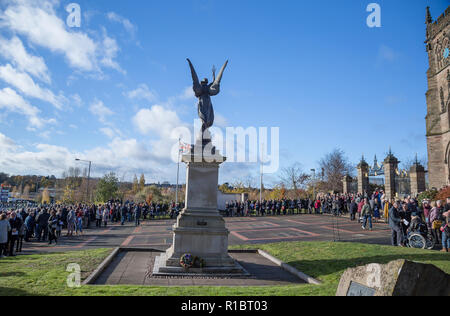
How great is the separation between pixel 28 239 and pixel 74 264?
11.7 m

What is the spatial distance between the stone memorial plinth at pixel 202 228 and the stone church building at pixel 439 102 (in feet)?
103

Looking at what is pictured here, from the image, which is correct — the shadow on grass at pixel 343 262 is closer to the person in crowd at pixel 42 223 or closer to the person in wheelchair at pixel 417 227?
the person in wheelchair at pixel 417 227

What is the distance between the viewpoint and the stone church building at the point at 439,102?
3194 cm

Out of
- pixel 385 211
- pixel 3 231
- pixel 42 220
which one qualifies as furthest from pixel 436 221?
pixel 42 220

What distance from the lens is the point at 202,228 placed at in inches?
364

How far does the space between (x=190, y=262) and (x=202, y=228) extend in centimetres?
110

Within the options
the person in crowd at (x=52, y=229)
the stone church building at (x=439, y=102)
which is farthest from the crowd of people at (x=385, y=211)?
the person in crowd at (x=52, y=229)

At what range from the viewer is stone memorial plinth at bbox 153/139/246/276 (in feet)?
29.0

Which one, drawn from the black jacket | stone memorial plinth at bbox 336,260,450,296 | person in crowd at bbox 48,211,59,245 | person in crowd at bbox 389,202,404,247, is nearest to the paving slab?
stone memorial plinth at bbox 336,260,450,296

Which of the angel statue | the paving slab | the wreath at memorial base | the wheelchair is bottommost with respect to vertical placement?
the paving slab

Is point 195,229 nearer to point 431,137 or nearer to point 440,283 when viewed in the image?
point 440,283

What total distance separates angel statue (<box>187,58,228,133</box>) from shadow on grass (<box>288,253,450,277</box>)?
574cm

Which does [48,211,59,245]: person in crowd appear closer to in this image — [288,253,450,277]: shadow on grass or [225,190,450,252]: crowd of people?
[288,253,450,277]: shadow on grass
